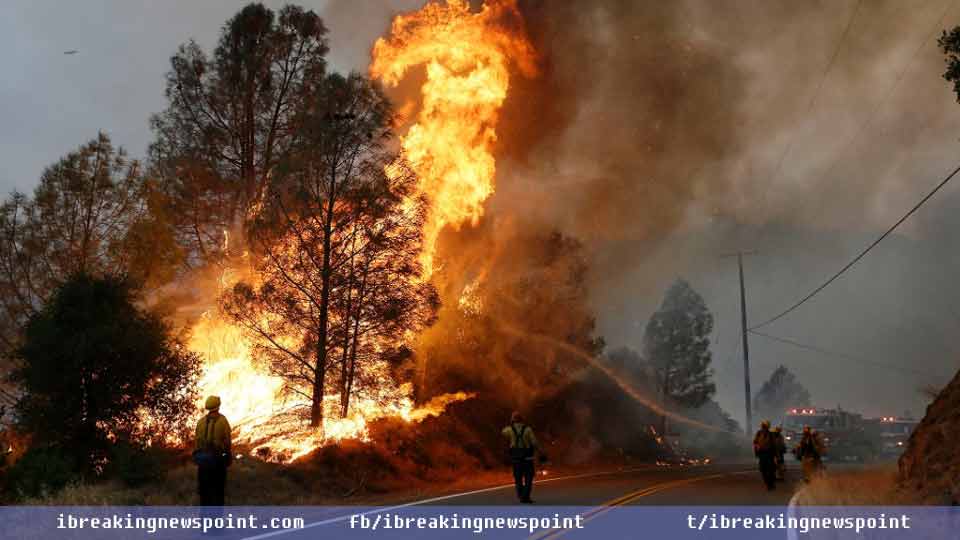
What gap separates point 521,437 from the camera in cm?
1738

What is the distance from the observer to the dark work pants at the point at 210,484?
498 inches

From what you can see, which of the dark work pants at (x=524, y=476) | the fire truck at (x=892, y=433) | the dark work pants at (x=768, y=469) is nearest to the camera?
the dark work pants at (x=524, y=476)

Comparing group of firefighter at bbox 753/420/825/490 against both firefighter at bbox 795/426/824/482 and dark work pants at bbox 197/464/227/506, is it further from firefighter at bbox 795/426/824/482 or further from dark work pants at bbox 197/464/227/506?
dark work pants at bbox 197/464/227/506

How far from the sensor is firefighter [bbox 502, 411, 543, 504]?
16.7 meters

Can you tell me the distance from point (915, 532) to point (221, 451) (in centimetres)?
989

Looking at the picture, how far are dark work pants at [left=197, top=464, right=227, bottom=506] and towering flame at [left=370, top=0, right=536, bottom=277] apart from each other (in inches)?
631

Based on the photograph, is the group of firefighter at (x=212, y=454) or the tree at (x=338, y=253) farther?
the tree at (x=338, y=253)

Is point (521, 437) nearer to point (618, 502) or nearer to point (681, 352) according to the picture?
point (618, 502)

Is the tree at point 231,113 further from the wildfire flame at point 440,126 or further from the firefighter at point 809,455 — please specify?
the firefighter at point 809,455

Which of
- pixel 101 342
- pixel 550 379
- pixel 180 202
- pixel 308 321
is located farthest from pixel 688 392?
pixel 101 342

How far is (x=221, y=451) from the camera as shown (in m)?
12.6

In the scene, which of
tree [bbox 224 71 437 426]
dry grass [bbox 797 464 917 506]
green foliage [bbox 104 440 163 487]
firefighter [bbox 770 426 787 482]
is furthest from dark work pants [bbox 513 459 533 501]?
tree [bbox 224 71 437 426]

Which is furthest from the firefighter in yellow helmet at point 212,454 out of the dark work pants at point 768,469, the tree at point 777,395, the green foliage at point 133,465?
the tree at point 777,395

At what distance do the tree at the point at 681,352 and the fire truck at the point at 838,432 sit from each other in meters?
27.8
